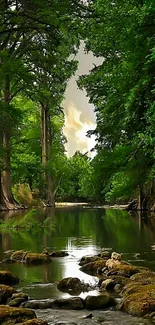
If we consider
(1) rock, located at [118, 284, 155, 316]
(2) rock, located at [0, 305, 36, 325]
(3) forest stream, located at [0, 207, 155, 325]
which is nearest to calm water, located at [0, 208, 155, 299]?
(3) forest stream, located at [0, 207, 155, 325]

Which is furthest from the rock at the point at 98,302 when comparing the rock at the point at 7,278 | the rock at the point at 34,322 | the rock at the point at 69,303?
the rock at the point at 7,278

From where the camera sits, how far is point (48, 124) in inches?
2071

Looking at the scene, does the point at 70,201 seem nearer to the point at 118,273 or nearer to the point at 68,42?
the point at 68,42

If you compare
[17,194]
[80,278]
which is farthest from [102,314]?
[17,194]

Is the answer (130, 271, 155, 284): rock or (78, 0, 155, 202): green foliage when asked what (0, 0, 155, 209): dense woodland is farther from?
(130, 271, 155, 284): rock

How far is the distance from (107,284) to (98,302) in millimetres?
1232

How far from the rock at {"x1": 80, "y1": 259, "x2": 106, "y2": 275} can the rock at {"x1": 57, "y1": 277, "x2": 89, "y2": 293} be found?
61.3 inches

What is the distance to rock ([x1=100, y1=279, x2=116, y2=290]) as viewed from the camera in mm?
8791

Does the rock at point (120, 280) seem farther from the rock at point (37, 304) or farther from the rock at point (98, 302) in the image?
the rock at point (37, 304)

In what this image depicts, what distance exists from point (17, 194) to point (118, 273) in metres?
34.1

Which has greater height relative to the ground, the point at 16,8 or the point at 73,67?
the point at 73,67

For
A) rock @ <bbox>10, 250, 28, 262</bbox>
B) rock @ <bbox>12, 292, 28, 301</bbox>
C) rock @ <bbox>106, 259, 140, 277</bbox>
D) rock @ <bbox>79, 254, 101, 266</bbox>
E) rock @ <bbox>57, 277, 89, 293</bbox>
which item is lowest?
rock @ <bbox>12, 292, 28, 301</bbox>

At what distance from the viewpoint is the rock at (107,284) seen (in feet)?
28.8

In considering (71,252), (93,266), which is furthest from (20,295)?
(71,252)
